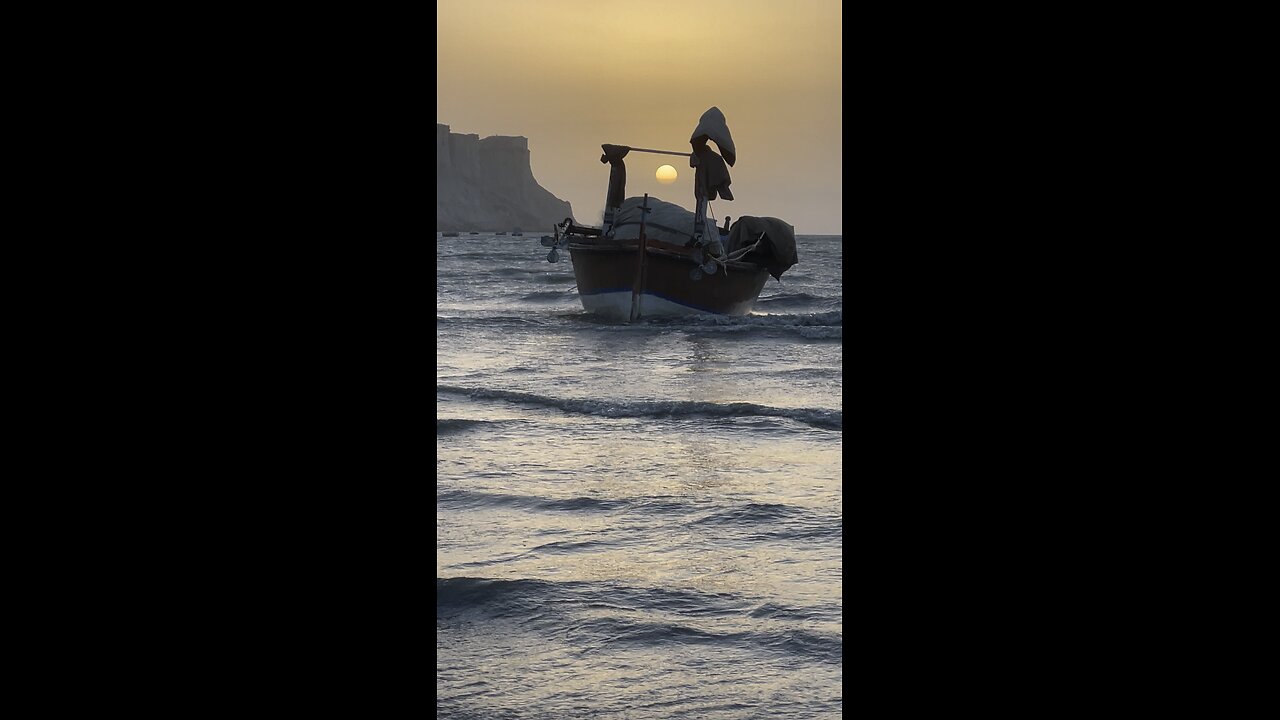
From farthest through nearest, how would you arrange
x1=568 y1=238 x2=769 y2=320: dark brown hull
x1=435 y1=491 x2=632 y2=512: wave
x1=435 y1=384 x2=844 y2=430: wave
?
x1=568 y1=238 x2=769 y2=320: dark brown hull < x1=435 y1=384 x2=844 y2=430: wave < x1=435 y1=491 x2=632 y2=512: wave

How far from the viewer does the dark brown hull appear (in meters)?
26.4

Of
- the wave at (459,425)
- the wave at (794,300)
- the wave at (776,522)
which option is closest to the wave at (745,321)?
the wave at (794,300)

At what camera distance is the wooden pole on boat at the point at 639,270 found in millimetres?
25984

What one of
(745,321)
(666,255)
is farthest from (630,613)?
(745,321)

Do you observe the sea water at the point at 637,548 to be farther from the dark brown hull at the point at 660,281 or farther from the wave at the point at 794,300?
the wave at the point at 794,300

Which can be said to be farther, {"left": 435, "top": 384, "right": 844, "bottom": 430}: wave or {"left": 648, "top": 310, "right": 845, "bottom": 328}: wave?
{"left": 648, "top": 310, "right": 845, "bottom": 328}: wave

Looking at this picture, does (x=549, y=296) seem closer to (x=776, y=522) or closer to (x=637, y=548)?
(x=776, y=522)

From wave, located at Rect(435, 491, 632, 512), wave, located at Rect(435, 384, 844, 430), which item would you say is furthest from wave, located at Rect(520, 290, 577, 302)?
wave, located at Rect(435, 491, 632, 512)

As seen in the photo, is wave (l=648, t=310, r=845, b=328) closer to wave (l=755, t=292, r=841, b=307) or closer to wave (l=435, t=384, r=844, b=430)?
wave (l=755, t=292, r=841, b=307)

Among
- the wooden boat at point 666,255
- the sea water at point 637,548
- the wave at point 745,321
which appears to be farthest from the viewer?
the wave at point 745,321

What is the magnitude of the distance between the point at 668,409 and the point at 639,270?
1372 cm

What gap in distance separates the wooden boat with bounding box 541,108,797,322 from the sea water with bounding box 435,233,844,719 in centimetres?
950
